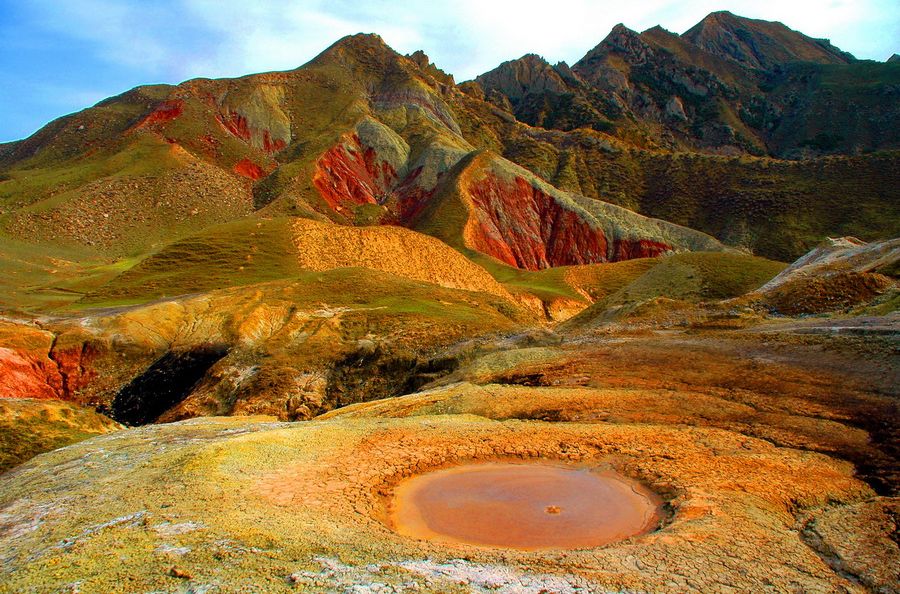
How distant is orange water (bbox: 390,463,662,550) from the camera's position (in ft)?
28.0

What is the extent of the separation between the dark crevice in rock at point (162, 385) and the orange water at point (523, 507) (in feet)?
67.6

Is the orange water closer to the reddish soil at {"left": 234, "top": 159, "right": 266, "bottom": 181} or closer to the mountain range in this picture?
the mountain range

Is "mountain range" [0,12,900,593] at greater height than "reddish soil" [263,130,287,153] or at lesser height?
lesser

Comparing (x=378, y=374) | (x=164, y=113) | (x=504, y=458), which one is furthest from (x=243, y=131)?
(x=504, y=458)

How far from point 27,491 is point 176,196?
281 feet

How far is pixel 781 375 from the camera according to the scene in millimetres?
16031

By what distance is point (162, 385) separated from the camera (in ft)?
93.5

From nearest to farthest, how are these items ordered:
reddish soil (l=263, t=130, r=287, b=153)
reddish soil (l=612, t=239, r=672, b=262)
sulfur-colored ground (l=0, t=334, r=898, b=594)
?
sulfur-colored ground (l=0, t=334, r=898, b=594), reddish soil (l=612, t=239, r=672, b=262), reddish soil (l=263, t=130, r=287, b=153)

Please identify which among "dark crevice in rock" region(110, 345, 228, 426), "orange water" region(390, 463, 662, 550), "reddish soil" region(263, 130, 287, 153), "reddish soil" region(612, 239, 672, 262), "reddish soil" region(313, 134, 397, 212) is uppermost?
"reddish soil" region(263, 130, 287, 153)

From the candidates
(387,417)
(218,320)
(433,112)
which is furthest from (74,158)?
(387,417)

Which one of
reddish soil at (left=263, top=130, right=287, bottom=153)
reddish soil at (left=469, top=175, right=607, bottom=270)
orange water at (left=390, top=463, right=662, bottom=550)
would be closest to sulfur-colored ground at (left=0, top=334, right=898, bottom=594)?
orange water at (left=390, top=463, right=662, bottom=550)

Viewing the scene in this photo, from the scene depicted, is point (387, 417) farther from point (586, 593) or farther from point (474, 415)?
point (586, 593)

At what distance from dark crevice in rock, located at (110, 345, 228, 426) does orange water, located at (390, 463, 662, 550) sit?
67.6ft

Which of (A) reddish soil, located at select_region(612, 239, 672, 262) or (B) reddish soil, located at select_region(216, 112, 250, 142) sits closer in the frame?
(A) reddish soil, located at select_region(612, 239, 672, 262)
